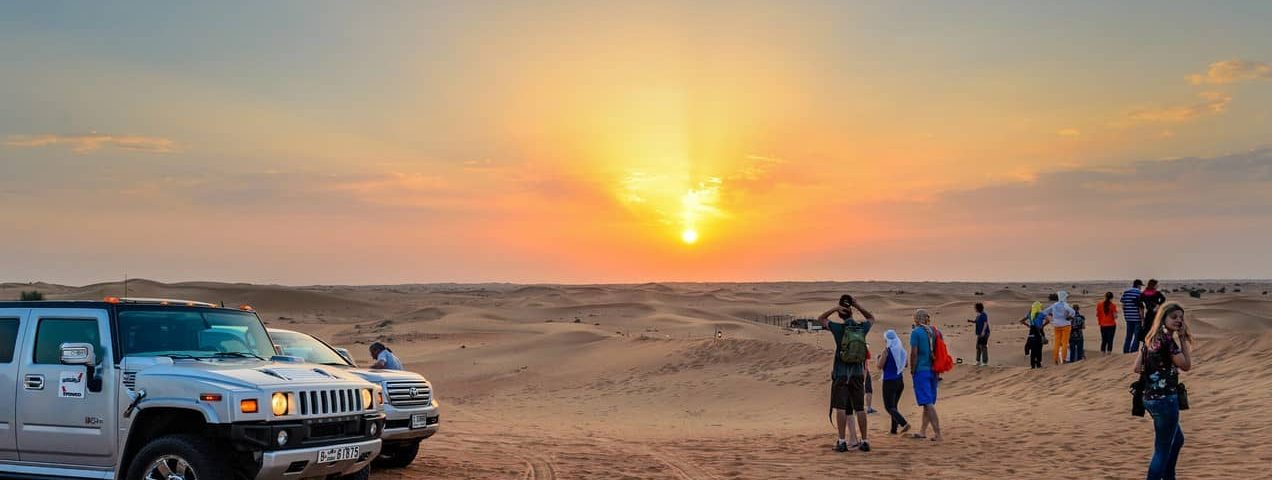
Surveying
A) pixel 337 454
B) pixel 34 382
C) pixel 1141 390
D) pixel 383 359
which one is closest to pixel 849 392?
pixel 1141 390

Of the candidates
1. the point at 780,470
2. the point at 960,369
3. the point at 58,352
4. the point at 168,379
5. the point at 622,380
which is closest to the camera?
the point at 168,379

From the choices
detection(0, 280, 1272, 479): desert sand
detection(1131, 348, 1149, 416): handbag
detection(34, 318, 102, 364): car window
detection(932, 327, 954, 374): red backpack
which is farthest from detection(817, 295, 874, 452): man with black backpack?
detection(34, 318, 102, 364): car window

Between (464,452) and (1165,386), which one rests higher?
(1165,386)

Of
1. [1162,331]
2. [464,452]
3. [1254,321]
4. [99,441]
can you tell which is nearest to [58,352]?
[99,441]

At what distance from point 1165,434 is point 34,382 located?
10.2 meters

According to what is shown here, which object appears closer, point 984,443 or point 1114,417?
point 984,443

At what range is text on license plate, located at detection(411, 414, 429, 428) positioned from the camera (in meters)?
10.7

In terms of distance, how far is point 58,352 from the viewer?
807cm

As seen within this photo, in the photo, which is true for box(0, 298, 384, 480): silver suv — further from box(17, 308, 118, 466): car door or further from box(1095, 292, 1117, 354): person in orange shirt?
box(1095, 292, 1117, 354): person in orange shirt

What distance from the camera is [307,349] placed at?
38.4ft

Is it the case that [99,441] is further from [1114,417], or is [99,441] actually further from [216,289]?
[216,289]

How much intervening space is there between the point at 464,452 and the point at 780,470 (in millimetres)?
4575

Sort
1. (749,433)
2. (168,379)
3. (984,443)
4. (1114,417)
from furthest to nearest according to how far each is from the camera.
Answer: (749,433) → (1114,417) → (984,443) → (168,379)

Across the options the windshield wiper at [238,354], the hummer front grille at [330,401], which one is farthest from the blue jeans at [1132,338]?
the windshield wiper at [238,354]
